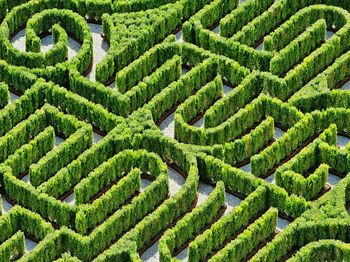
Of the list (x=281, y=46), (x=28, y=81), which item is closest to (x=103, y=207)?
(x=28, y=81)

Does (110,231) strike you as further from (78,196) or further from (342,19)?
(342,19)

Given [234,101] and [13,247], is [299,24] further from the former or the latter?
[13,247]

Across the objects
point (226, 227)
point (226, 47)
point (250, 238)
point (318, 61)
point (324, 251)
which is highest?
point (226, 47)

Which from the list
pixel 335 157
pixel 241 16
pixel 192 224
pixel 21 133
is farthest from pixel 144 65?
pixel 192 224

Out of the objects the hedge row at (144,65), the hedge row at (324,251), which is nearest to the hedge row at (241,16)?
the hedge row at (144,65)

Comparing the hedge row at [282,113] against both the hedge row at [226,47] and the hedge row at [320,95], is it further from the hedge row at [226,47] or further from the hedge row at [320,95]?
the hedge row at [226,47]

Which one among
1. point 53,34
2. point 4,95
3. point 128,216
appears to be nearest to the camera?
point 128,216
